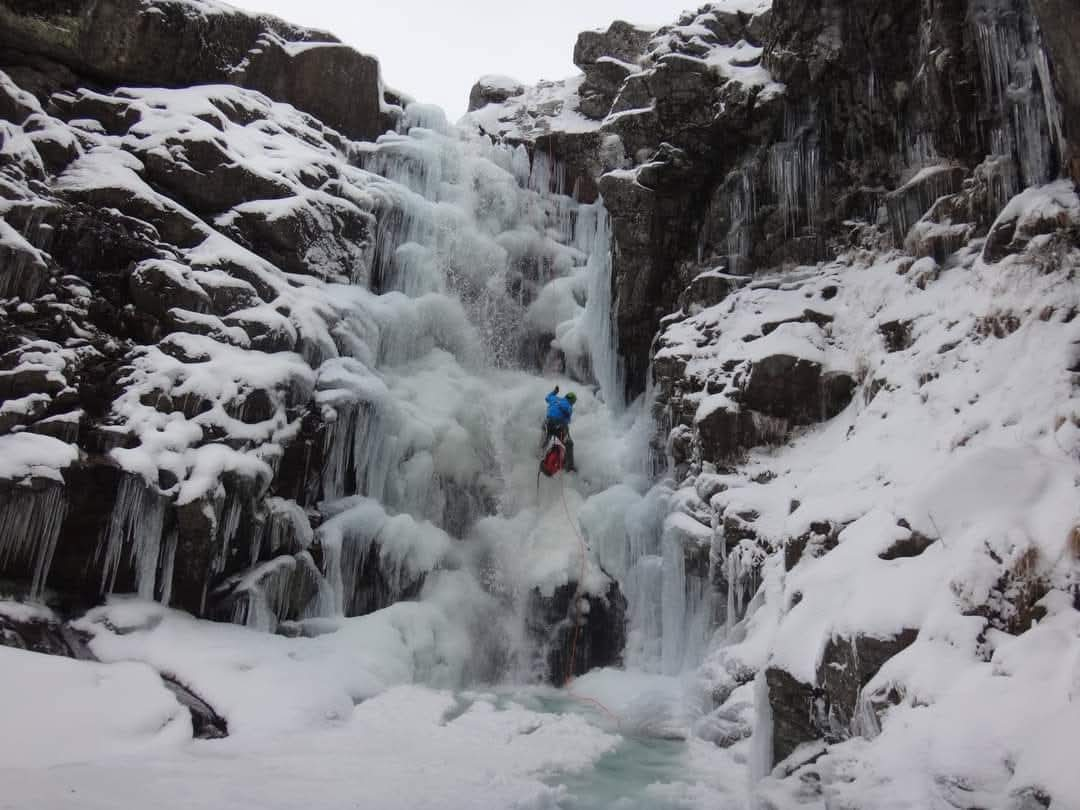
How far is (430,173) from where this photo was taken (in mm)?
14008

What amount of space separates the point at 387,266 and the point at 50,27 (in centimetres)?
615

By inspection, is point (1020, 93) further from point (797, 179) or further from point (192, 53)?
point (192, 53)

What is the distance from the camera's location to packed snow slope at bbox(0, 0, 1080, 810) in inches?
171

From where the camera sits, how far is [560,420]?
11336 mm

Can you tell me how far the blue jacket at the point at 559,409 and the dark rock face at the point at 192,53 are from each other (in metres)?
7.12

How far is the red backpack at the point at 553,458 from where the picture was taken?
439 inches

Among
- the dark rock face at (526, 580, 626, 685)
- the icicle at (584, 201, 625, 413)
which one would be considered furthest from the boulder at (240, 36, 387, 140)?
the dark rock face at (526, 580, 626, 685)

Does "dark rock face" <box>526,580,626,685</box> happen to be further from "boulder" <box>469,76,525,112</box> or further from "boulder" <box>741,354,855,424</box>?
"boulder" <box>469,76,525,112</box>

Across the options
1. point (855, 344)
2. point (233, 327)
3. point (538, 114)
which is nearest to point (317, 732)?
point (233, 327)

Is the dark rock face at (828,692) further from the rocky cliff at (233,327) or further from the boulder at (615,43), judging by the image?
the boulder at (615,43)

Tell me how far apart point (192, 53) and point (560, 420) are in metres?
9.13

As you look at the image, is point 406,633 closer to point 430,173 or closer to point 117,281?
point 117,281

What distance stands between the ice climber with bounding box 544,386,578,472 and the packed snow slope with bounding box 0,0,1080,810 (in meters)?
0.38

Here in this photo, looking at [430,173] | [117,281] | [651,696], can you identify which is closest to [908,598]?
[651,696]
